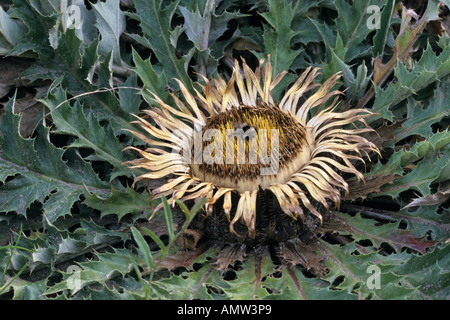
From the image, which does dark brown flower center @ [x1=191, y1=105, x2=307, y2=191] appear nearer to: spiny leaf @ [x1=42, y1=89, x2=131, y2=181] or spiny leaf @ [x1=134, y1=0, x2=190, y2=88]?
spiny leaf @ [x1=42, y1=89, x2=131, y2=181]

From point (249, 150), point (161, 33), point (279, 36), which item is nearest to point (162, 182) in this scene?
point (249, 150)

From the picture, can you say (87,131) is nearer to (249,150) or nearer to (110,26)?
(110,26)

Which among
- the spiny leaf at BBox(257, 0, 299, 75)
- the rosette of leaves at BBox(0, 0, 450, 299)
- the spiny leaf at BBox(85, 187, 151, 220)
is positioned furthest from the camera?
the spiny leaf at BBox(257, 0, 299, 75)

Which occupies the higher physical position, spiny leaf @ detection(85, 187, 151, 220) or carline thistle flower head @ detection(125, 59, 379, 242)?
carline thistle flower head @ detection(125, 59, 379, 242)

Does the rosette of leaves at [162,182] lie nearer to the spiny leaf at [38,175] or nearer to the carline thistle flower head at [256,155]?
the spiny leaf at [38,175]

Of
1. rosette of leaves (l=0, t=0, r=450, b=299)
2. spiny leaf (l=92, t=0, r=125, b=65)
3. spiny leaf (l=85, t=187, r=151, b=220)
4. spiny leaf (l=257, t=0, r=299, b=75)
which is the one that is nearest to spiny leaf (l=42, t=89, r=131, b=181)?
rosette of leaves (l=0, t=0, r=450, b=299)

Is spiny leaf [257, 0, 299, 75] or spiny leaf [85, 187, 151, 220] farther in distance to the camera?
spiny leaf [257, 0, 299, 75]

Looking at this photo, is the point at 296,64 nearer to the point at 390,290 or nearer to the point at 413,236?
the point at 413,236

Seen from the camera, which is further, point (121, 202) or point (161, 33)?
point (161, 33)

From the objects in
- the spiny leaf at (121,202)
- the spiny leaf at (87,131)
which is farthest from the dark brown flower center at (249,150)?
the spiny leaf at (87,131)
